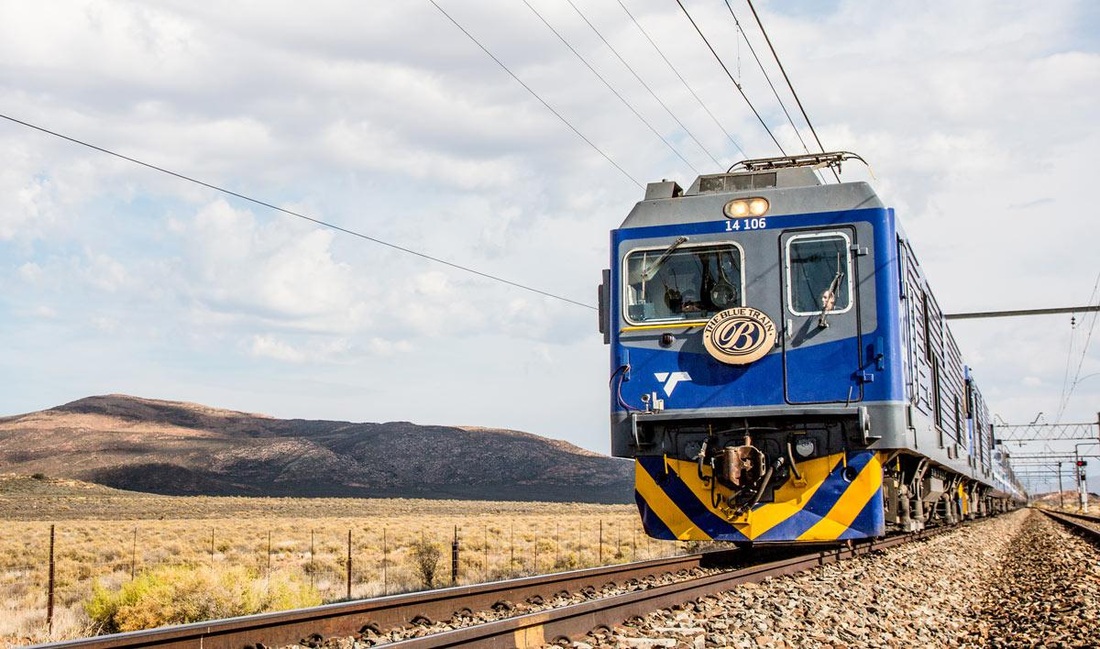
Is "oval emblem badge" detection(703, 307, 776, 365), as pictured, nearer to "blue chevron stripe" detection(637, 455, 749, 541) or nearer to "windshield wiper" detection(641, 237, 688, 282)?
"windshield wiper" detection(641, 237, 688, 282)

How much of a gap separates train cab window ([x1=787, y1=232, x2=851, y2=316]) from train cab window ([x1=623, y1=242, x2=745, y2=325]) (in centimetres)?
58

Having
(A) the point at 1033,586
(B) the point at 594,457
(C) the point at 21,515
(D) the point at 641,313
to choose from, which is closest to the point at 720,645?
(D) the point at 641,313

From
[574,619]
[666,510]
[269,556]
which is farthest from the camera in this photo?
[269,556]

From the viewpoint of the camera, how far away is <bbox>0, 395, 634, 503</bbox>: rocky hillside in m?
101

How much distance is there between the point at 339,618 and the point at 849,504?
222 inches

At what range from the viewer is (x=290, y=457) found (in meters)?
112

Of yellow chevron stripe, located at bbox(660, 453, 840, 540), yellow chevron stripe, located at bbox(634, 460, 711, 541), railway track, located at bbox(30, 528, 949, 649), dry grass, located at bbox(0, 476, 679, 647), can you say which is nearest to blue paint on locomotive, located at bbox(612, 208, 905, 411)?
yellow chevron stripe, located at bbox(660, 453, 840, 540)

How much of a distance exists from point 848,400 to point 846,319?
0.83 metres

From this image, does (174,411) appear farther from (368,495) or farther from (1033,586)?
(1033,586)

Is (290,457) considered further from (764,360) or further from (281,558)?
(764,360)

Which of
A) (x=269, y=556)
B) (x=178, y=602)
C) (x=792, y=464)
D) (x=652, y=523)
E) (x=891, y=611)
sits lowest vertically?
(x=269, y=556)

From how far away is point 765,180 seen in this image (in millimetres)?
12086

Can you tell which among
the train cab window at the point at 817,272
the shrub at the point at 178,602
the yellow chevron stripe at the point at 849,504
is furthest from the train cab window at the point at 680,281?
the shrub at the point at 178,602

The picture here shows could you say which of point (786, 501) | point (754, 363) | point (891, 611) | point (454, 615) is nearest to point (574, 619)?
point (454, 615)
